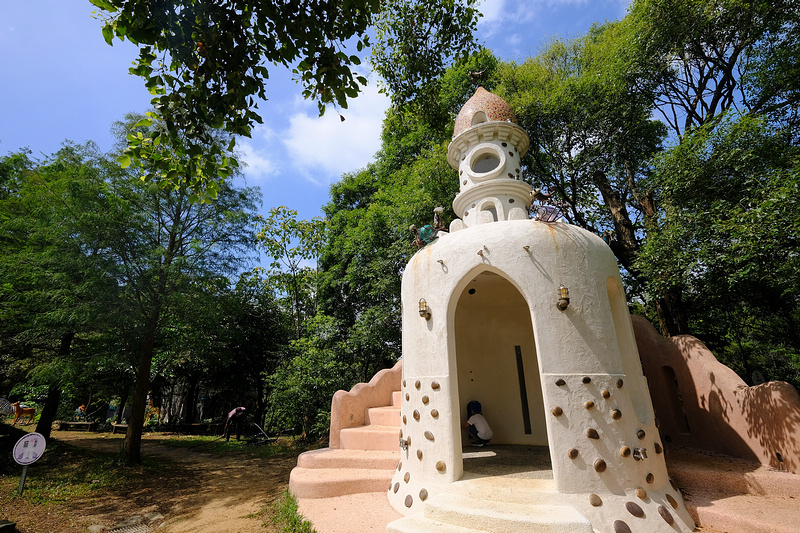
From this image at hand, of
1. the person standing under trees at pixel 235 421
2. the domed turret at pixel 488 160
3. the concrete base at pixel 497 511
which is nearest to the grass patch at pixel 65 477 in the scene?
the person standing under trees at pixel 235 421

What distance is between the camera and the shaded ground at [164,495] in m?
6.29

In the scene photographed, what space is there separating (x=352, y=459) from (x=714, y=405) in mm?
6551

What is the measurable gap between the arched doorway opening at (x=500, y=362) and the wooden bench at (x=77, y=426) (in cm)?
2125

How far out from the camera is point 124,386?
15422 millimetres

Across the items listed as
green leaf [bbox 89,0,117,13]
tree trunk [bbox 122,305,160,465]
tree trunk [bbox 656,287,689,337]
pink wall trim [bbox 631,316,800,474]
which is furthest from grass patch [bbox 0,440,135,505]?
tree trunk [bbox 656,287,689,337]

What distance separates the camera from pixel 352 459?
6809 millimetres

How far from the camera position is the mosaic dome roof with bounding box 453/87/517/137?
7141 millimetres

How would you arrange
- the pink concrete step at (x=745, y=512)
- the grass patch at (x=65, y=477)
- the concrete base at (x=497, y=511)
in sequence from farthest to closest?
the grass patch at (x=65, y=477)
the pink concrete step at (x=745, y=512)
the concrete base at (x=497, y=511)

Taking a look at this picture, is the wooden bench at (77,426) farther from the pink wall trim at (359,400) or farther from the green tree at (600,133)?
the green tree at (600,133)

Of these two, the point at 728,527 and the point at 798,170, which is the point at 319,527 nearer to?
the point at 728,527

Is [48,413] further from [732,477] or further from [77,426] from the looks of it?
[732,477]

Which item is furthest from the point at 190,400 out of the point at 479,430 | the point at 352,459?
the point at 479,430

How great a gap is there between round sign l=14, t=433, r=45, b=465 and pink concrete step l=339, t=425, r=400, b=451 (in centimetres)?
533

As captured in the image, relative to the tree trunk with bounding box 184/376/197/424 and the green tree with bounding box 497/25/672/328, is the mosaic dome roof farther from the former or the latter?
the tree trunk with bounding box 184/376/197/424
